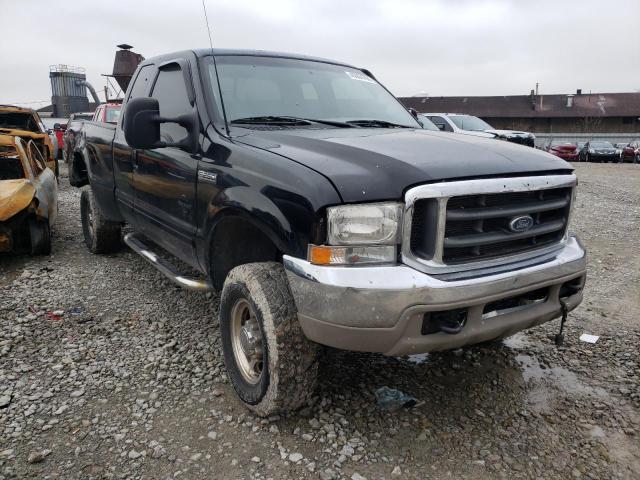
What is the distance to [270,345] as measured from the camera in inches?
97.5

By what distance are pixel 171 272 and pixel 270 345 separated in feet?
4.80

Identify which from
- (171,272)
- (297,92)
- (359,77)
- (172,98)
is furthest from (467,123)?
(171,272)

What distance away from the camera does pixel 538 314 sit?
2586 mm

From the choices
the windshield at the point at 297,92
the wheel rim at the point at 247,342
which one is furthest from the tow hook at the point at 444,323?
the windshield at the point at 297,92

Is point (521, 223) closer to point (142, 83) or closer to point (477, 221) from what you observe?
point (477, 221)

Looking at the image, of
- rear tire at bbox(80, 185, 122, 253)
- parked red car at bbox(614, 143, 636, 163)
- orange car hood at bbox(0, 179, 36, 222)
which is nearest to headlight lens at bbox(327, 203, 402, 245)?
rear tire at bbox(80, 185, 122, 253)

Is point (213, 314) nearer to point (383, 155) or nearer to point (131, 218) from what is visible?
point (131, 218)

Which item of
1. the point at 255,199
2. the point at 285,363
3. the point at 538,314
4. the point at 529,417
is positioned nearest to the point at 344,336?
the point at 285,363

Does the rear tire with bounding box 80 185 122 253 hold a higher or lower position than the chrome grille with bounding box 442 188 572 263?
lower

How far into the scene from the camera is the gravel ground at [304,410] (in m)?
2.43

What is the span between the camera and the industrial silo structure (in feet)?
148

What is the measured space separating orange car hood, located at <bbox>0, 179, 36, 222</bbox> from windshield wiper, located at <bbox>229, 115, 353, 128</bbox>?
3327 millimetres

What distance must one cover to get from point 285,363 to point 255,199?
0.82 metres

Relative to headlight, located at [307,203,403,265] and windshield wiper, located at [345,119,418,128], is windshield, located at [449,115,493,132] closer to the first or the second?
windshield wiper, located at [345,119,418,128]
